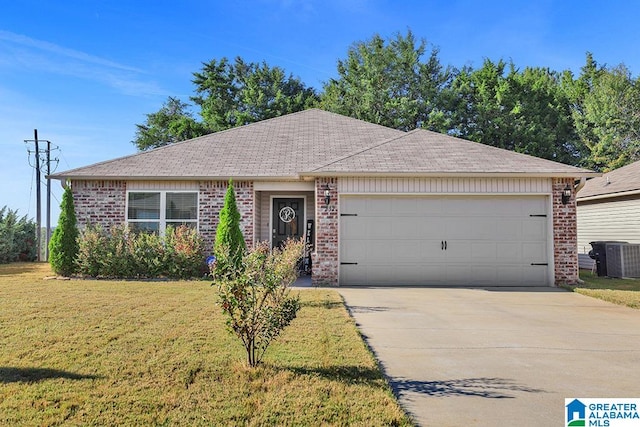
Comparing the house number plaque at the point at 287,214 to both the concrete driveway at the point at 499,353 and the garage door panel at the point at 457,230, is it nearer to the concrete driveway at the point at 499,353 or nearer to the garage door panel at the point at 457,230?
the garage door panel at the point at 457,230

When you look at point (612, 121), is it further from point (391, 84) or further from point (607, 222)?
point (607, 222)

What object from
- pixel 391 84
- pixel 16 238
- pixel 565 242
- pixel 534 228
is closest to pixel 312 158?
pixel 534 228

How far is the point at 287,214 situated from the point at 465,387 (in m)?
9.39

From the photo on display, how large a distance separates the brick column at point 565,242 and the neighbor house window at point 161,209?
932cm

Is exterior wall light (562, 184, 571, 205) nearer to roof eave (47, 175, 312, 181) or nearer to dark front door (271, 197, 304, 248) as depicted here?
roof eave (47, 175, 312, 181)

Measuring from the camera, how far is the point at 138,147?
31.9m

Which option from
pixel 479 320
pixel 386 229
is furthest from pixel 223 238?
pixel 479 320

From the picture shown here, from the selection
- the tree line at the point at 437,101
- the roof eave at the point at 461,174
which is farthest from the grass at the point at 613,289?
the tree line at the point at 437,101

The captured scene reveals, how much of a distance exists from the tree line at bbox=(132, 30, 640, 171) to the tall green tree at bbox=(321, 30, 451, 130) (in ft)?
0.21

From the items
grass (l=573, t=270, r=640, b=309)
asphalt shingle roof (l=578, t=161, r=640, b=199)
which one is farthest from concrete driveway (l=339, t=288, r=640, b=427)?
asphalt shingle roof (l=578, t=161, r=640, b=199)

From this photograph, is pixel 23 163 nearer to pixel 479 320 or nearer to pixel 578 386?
pixel 479 320

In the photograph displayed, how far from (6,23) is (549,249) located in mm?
13798

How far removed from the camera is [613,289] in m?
9.98

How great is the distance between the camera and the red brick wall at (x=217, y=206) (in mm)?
11875
